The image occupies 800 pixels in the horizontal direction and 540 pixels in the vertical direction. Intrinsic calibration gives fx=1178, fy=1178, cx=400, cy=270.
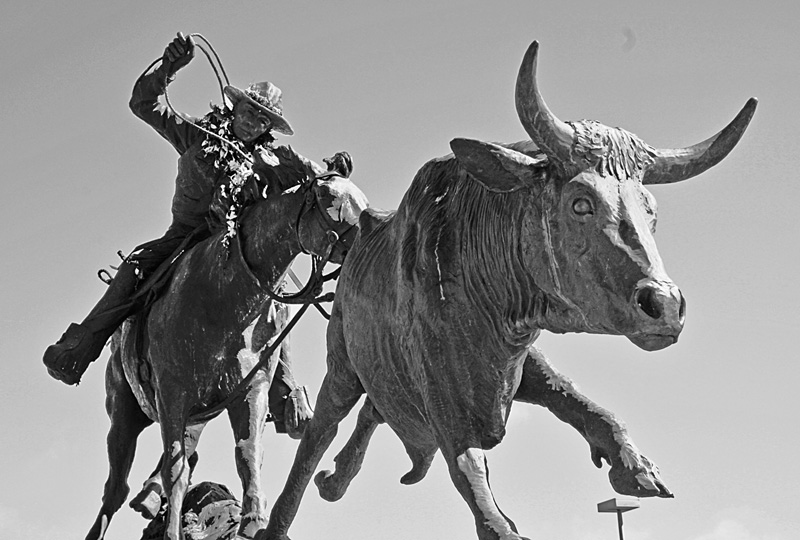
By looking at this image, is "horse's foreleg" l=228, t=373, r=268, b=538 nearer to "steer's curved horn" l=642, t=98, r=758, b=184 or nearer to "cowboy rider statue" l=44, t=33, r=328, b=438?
"cowboy rider statue" l=44, t=33, r=328, b=438

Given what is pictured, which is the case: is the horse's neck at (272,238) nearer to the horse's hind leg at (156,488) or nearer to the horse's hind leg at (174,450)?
the horse's hind leg at (174,450)

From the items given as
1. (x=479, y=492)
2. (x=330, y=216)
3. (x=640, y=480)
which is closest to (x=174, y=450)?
(x=330, y=216)

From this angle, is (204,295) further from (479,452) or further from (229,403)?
(479,452)

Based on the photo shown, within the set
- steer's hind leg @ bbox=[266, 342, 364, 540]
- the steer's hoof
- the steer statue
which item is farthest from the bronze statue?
the steer's hoof

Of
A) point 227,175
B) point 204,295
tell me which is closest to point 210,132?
point 227,175

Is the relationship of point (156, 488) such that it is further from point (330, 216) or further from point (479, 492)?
point (479, 492)

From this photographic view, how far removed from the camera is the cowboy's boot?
6754mm

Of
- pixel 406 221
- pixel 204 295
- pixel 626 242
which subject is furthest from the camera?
pixel 204 295

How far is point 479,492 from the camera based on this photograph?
347 centimetres

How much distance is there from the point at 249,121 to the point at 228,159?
0.27 m

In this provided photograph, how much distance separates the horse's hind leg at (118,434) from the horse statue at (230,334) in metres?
0.23

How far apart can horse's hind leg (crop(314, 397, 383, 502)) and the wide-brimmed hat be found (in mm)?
2403

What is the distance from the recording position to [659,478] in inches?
138

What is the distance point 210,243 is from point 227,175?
39cm
